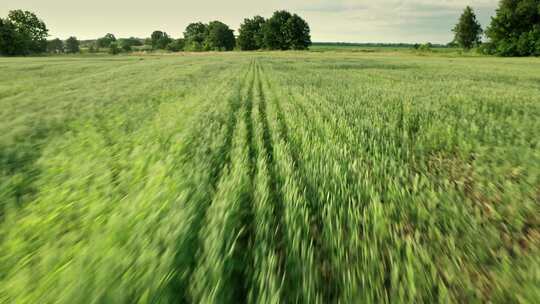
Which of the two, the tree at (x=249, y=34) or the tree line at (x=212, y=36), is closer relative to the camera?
the tree line at (x=212, y=36)

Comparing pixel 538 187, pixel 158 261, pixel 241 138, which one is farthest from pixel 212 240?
pixel 538 187

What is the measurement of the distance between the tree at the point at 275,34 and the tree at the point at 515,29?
5776cm

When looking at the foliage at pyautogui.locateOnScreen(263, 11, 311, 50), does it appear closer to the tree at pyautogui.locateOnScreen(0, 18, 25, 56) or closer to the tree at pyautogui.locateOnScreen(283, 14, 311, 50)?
the tree at pyautogui.locateOnScreen(283, 14, 311, 50)

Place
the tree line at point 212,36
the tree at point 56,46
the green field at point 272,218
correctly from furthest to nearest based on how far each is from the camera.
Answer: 1. the tree at point 56,46
2. the tree line at point 212,36
3. the green field at point 272,218

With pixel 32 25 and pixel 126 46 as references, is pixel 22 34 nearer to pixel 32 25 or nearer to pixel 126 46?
pixel 32 25

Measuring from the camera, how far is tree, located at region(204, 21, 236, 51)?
11425 cm

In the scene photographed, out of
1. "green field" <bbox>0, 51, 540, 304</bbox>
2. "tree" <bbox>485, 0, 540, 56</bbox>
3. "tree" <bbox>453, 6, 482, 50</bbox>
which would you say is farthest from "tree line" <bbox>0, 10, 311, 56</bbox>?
"green field" <bbox>0, 51, 540, 304</bbox>

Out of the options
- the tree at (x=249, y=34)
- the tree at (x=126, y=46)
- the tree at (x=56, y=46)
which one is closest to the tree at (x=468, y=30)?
the tree at (x=249, y=34)

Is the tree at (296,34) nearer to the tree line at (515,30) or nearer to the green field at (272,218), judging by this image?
the tree line at (515,30)

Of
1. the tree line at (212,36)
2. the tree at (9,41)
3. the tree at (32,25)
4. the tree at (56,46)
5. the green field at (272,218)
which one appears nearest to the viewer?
the green field at (272,218)

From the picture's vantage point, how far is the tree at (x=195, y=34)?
4927 inches

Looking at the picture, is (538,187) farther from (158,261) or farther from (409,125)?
(158,261)

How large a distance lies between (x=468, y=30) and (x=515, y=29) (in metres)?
21.2

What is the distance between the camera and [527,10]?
58625mm
